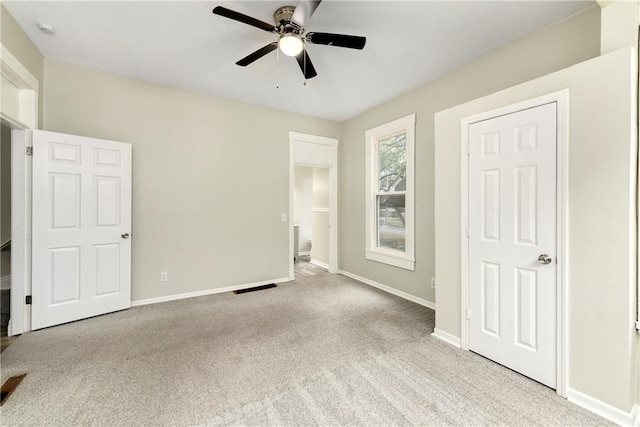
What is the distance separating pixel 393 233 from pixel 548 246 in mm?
2330

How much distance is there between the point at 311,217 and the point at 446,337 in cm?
455

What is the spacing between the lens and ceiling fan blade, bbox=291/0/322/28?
1.76 m

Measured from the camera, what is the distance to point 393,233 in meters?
4.18

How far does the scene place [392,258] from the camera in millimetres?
3994

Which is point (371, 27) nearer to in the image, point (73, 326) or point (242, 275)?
point (242, 275)

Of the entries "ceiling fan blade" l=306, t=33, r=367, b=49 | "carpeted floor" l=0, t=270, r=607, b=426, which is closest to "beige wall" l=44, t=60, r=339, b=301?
"carpeted floor" l=0, t=270, r=607, b=426

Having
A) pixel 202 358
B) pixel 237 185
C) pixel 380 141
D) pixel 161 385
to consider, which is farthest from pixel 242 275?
pixel 380 141

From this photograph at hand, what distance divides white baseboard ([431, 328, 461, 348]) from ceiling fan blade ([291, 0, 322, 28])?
9.61ft

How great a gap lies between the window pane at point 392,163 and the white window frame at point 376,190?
0.09m

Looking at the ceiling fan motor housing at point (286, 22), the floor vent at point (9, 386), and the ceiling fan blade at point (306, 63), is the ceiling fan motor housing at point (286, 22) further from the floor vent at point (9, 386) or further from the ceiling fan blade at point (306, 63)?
the floor vent at point (9, 386)

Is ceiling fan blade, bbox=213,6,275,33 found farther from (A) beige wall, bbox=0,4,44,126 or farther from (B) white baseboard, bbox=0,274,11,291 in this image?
(B) white baseboard, bbox=0,274,11,291

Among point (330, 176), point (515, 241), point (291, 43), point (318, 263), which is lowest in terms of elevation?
point (318, 263)

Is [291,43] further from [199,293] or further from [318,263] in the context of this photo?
[318,263]

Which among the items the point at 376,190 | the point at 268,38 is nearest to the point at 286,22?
the point at 268,38
